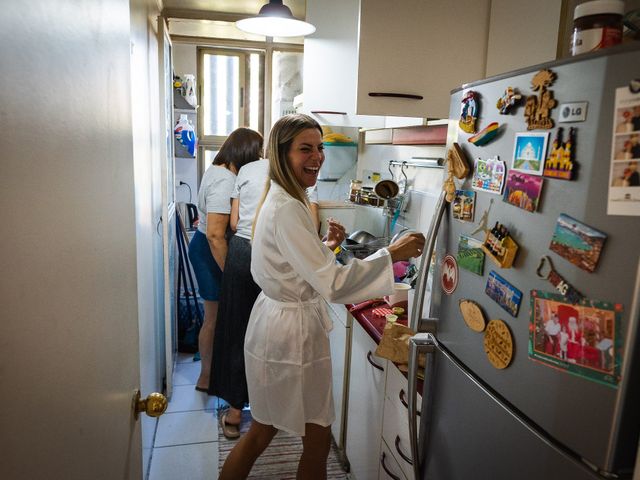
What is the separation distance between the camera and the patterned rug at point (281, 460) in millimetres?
2291

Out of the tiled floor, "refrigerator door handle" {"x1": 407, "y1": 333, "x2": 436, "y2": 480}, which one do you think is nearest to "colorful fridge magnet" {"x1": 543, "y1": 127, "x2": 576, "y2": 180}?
"refrigerator door handle" {"x1": 407, "y1": 333, "x2": 436, "y2": 480}

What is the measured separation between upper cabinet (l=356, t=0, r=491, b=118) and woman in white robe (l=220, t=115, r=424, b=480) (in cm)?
28

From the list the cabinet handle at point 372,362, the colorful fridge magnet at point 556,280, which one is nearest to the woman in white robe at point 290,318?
the cabinet handle at point 372,362

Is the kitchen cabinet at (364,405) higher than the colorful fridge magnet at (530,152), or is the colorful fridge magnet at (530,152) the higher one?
the colorful fridge magnet at (530,152)

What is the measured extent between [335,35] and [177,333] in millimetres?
2274

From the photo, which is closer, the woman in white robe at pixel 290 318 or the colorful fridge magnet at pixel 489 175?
the colorful fridge magnet at pixel 489 175

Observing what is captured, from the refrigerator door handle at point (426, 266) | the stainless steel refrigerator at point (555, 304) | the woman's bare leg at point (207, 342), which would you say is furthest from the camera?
the woman's bare leg at point (207, 342)

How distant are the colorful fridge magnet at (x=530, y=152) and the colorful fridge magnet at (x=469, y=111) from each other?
0.16 metres

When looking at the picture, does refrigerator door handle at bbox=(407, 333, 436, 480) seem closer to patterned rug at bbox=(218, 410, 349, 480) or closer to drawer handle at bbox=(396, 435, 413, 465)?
drawer handle at bbox=(396, 435, 413, 465)

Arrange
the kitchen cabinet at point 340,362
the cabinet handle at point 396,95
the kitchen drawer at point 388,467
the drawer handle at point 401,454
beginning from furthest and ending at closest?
the kitchen cabinet at point 340,362
the cabinet handle at point 396,95
the kitchen drawer at point 388,467
the drawer handle at point 401,454

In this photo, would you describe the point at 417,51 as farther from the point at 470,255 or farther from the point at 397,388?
the point at 397,388

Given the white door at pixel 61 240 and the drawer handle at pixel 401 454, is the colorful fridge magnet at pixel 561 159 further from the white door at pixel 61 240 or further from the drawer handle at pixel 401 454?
the drawer handle at pixel 401 454

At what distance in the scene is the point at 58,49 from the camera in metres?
0.52

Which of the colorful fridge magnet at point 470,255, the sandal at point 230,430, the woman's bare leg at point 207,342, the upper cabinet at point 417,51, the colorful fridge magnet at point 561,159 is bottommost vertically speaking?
the sandal at point 230,430
